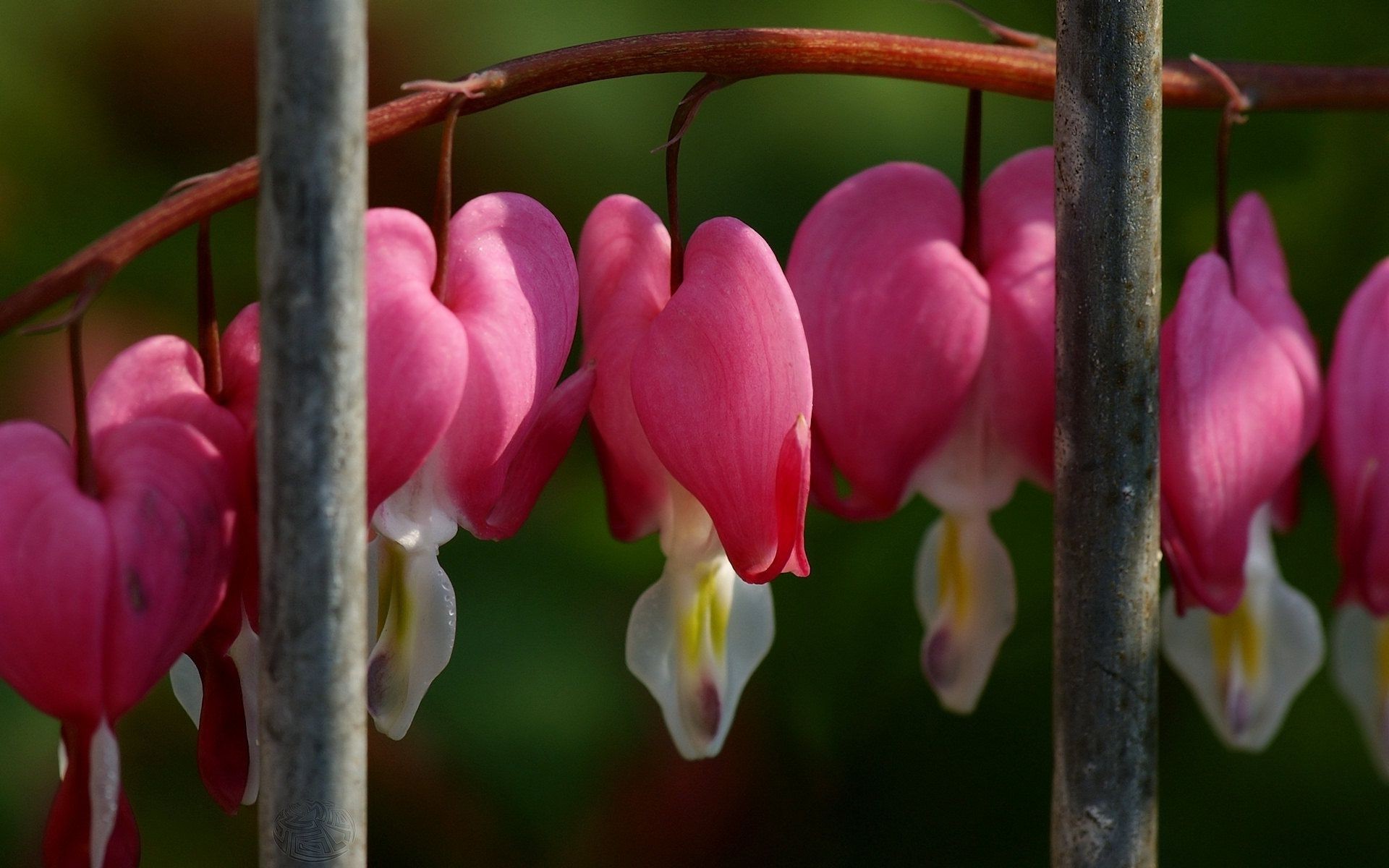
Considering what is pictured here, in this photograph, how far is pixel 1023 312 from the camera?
0.59 metres

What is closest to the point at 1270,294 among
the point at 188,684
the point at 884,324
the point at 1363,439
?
the point at 1363,439

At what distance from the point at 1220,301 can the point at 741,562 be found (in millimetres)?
243

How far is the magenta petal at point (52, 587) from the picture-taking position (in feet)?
1.45

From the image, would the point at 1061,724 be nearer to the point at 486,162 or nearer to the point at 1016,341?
the point at 1016,341

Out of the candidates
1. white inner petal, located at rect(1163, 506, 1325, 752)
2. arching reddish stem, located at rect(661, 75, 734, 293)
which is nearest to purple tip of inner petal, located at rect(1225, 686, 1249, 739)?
white inner petal, located at rect(1163, 506, 1325, 752)

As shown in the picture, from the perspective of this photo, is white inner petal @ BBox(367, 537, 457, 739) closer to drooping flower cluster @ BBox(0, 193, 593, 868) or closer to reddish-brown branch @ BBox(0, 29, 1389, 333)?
drooping flower cluster @ BBox(0, 193, 593, 868)

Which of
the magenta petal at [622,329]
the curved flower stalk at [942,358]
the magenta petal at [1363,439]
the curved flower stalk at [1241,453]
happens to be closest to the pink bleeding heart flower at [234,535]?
the magenta petal at [622,329]

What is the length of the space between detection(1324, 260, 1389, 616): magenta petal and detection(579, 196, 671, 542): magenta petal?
1.07 feet

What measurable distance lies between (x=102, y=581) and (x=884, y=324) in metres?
0.32

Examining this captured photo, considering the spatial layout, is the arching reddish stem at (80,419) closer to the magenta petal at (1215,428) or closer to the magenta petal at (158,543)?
the magenta petal at (158,543)

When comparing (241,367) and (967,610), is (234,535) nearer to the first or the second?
(241,367)

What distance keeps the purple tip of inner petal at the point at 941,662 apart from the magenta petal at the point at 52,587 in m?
0.35

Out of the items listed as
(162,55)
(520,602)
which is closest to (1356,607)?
(520,602)

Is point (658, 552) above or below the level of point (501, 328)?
below
